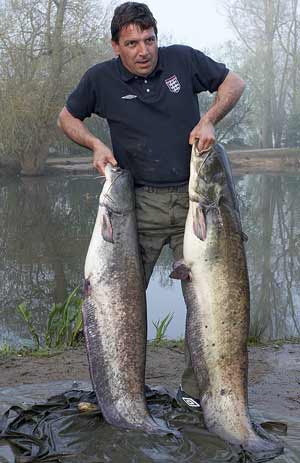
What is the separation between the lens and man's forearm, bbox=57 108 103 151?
12.8 feet

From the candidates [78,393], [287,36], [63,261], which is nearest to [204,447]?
[78,393]

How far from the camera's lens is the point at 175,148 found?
3.85 metres

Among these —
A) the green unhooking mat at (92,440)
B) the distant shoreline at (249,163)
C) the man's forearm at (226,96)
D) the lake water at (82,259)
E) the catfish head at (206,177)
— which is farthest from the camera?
the distant shoreline at (249,163)

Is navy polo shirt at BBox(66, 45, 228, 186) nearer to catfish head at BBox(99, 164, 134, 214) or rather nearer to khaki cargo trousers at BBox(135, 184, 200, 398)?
khaki cargo trousers at BBox(135, 184, 200, 398)

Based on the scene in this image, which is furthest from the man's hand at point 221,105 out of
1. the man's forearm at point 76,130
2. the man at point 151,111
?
the man's forearm at point 76,130

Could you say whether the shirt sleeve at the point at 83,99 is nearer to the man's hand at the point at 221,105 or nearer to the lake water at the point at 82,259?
the man's hand at the point at 221,105

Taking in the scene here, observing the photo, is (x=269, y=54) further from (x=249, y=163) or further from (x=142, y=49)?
(x=142, y=49)

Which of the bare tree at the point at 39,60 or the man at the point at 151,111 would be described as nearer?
the man at the point at 151,111

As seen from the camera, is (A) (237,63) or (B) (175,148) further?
(A) (237,63)

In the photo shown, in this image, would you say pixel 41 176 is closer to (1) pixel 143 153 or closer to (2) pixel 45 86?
(2) pixel 45 86

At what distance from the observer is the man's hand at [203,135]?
3658mm

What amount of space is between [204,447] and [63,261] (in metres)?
8.86

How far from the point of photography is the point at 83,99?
3.95 metres

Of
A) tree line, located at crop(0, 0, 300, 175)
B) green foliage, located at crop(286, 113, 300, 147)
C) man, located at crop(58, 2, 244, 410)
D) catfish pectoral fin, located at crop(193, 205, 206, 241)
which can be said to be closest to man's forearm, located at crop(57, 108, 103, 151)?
man, located at crop(58, 2, 244, 410)
